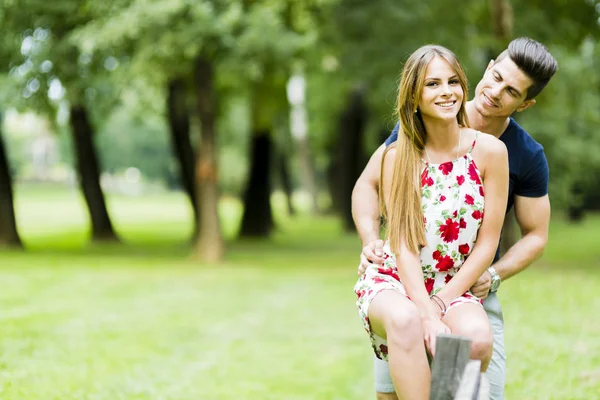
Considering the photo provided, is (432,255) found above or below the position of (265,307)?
above

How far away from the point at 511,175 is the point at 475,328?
93 centimetres

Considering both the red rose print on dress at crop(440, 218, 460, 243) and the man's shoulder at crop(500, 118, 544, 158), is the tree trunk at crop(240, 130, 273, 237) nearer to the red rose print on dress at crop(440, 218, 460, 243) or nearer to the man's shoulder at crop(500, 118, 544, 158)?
the man's shoulder at crop(500, 118, 544, 158)

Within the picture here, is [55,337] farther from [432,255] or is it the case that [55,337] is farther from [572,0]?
[572,0]

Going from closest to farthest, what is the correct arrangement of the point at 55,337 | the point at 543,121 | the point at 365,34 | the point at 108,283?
the point at 55,337, the point at 108,283, the point at 365,34, the point at 543,121

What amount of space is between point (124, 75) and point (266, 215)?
12073 millimetres

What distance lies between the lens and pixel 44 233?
3275 cm

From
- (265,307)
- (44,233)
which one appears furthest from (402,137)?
(44,233)

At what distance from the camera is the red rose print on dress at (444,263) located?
11.7 ft

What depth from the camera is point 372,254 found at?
11.8 ft

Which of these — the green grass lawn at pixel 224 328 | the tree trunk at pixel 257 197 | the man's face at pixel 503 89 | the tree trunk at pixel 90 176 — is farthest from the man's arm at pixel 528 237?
the tree trunk at pixel 257 197

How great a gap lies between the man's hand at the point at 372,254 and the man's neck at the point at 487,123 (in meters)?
0.77

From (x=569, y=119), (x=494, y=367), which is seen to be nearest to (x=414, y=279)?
(x=494, y=367)

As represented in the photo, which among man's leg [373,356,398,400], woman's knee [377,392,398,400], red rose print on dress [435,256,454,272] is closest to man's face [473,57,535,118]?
red rose print on dress [435,256,454,272]

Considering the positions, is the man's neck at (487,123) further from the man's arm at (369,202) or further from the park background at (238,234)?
the park background at (238,234)
